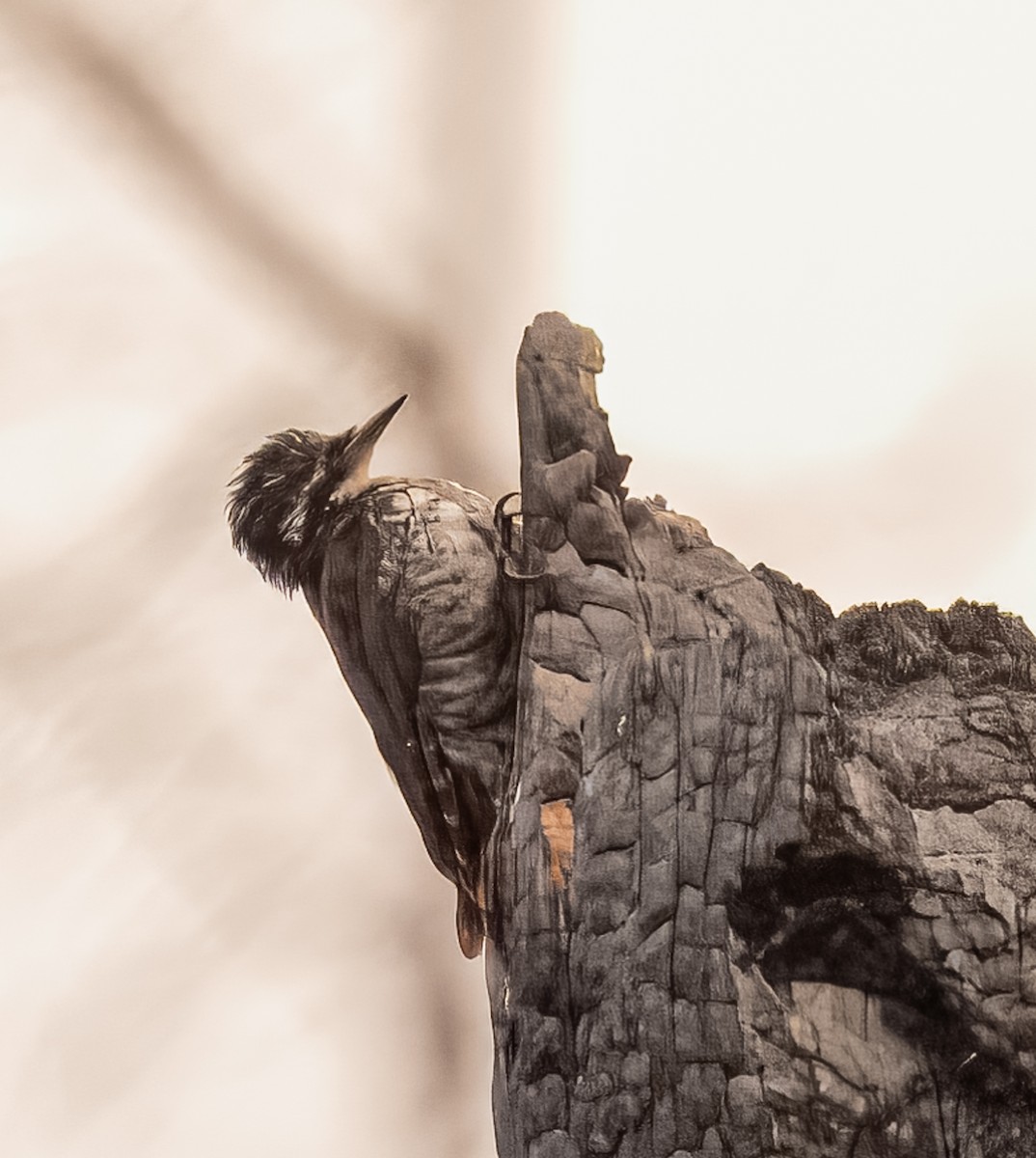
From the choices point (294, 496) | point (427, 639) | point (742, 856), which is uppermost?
point (294, 496)

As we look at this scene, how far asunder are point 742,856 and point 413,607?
364 millimetres

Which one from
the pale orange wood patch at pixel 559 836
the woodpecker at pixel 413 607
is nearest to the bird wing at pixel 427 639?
the woodpecker at pixel 413 607

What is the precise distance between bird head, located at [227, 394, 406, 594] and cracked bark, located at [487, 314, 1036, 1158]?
225mm

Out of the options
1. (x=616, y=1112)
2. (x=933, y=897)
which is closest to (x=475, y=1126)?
(x=616, y=1112)

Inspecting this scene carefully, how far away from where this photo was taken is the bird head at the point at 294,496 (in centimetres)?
134

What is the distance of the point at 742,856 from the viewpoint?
114 cm

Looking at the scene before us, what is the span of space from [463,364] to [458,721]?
0.92m

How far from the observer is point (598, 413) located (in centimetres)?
123

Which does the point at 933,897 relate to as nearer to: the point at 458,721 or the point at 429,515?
the point at 458,721

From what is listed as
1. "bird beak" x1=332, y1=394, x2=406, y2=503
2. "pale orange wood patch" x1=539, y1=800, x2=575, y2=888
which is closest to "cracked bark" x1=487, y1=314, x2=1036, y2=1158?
"pale orange wood patch" x1=539, y1=800, x2=575, y2=888

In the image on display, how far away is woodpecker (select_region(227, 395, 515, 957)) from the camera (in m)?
1.25

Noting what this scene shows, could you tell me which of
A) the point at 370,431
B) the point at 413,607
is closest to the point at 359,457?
the point at 370,431

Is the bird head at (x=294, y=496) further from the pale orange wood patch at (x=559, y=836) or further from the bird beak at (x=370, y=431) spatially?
the pale orange wood patch at (x=559, y=836)

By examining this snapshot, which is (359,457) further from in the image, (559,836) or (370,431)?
(559,836)
